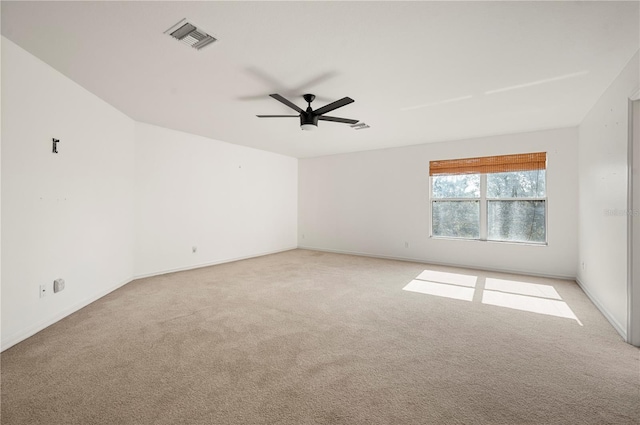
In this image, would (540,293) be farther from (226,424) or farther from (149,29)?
(149,29)

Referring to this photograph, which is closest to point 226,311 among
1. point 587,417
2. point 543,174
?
point 587,417

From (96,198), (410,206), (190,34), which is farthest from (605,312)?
(96,198)

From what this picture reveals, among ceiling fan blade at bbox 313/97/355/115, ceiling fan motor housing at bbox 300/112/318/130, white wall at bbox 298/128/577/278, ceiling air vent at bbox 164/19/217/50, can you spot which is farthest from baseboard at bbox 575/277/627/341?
ceiling air vent at bbox 164/19/217/50

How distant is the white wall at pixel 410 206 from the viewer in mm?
4625

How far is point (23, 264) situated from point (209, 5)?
9.04 feet

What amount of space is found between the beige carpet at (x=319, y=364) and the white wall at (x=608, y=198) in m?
0.32

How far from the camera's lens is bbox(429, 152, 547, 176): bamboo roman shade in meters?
4.82

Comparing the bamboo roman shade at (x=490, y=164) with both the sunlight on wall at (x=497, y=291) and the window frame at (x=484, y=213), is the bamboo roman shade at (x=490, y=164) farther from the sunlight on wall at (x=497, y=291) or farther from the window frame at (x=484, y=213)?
the sunlight on wall at (x=497, y=291)

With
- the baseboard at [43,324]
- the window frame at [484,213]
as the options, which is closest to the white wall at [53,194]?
the baseboard at [43,324]

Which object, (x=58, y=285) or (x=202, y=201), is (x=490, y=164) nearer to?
(x=202, y=201)

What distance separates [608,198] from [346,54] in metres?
3.22

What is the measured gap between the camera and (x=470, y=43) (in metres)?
2.29

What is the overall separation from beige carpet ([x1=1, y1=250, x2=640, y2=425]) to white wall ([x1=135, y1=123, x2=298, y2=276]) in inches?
56.7

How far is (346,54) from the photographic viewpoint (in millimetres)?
2467
